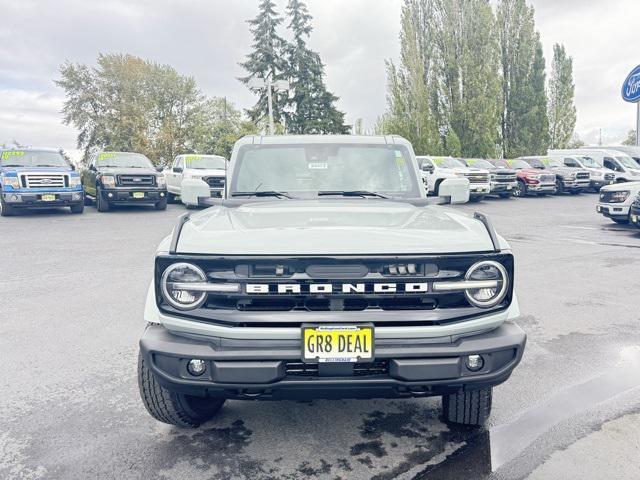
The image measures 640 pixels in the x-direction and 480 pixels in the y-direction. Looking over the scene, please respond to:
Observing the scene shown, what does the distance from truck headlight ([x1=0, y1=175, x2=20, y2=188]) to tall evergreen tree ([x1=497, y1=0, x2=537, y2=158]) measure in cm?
3340

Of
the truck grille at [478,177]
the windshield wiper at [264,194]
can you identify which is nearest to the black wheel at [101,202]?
the truck grille at [478,177]

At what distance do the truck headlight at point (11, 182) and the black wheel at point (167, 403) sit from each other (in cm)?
1340

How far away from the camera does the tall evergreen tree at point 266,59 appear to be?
141 feet

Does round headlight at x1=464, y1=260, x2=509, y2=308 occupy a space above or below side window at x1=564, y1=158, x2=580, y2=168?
below

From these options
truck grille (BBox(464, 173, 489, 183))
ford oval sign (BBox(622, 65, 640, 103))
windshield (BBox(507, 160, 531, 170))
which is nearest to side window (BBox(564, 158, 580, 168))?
windshield (BBox(507, 160, 531, 170))

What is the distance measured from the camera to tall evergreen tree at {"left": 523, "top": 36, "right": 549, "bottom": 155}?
126 ft

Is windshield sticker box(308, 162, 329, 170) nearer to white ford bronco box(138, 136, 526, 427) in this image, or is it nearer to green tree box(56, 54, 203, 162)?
white ford bronco box(138, 136, 526, 427)

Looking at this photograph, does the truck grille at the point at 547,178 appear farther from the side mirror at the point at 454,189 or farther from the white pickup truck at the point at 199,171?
the side mirror at the point at 454,189

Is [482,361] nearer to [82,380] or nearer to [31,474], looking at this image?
[31,474]

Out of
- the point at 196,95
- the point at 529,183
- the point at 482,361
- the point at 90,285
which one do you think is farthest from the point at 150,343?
the point at 196,95

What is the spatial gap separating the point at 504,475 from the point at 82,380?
114 inches

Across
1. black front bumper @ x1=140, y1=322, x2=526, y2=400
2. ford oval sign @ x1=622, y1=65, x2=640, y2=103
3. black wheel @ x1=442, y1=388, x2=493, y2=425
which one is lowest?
black wheel @ x1=442, y1=388, x2=493, y2=425

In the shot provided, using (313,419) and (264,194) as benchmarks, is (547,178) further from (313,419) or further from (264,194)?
(313,419)

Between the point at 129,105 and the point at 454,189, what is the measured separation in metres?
45.5
